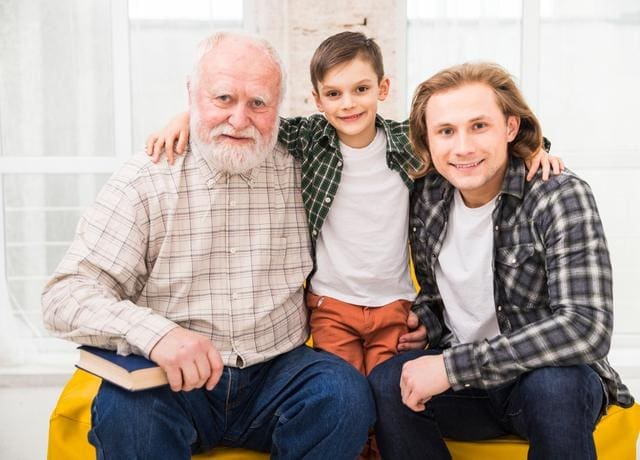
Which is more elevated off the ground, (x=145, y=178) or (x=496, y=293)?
(x=145, y=178)

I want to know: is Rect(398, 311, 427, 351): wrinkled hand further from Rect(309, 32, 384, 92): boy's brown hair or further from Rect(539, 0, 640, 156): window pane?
Rect(539, 0, 640, 156): window pane

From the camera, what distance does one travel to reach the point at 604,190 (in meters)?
3.44

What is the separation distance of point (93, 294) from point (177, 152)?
0.44 metres

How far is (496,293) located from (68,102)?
248 centimetres

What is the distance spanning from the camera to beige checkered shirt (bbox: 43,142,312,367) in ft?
5.22

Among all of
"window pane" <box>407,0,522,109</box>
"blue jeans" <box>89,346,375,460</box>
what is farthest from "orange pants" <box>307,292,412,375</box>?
"window pane" <box>407,0,522,109</box>

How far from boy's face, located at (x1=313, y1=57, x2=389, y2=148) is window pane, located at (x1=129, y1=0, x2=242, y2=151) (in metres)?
1.57

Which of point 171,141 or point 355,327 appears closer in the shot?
point 171,141

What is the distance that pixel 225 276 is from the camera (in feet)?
5.54

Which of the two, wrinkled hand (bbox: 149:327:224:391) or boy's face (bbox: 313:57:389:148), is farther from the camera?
boy's face (bbox: 313:57:389:148)

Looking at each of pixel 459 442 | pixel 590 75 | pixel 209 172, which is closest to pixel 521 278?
pixel 459 442

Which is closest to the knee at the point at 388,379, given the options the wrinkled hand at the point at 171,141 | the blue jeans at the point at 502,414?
the blue jeans at the point at 502,414

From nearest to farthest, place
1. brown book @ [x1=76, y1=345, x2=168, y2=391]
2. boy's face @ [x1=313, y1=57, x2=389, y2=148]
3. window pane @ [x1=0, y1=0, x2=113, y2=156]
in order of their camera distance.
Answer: brown book @ [x1=76, y1=345, x2=168, y2=391], boy's face @ [x1=313, y1=57, x2=389, y2=148], window pane @ [x1=0, y1=0, x2=113, y2=156]

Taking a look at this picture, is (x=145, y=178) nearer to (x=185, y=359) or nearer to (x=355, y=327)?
(x=185, y=359)
